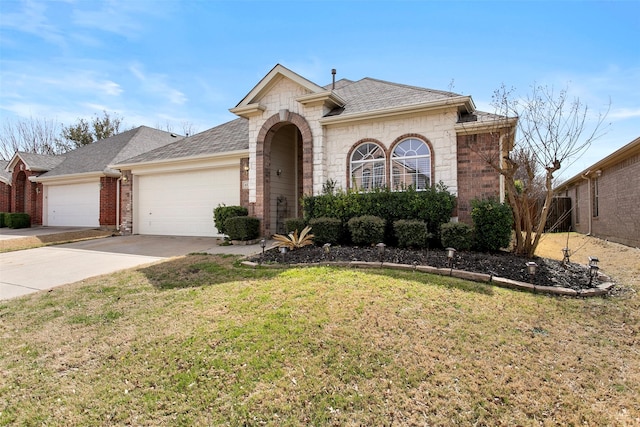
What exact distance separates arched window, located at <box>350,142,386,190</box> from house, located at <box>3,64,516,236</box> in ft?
0.11

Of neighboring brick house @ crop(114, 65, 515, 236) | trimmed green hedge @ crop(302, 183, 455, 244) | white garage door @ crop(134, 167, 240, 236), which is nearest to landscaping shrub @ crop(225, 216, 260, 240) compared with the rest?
neighboring brick house @ crop(114, 65, 515, 236)

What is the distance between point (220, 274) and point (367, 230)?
3.87m

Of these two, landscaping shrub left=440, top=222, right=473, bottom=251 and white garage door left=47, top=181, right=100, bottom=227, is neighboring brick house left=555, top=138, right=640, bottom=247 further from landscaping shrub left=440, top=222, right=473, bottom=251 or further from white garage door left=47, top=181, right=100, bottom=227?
white garage door left=47, top=181, right=100, bottom=227

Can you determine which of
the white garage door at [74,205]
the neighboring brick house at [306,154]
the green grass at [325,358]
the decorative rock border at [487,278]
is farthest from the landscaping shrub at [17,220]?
the decorative rock border at [487,278]

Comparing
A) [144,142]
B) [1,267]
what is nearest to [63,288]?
[1,267]

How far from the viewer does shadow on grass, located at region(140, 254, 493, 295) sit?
577 cm

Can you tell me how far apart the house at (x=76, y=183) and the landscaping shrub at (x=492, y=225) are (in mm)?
15970

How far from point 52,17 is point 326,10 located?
23.4ft

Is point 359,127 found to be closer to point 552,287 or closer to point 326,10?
point 326,10

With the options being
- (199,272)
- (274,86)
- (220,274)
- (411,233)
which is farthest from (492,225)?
(274,86)

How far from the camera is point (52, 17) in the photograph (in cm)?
864

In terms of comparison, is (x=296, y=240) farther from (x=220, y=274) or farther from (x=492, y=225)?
(x=492, y=225)

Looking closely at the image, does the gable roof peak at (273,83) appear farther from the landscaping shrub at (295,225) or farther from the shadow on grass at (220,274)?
the shadow on grass at (220,274)

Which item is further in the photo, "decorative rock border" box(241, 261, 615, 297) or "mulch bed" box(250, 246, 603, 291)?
"mulch bed" box(250, 246, 603, 291)
